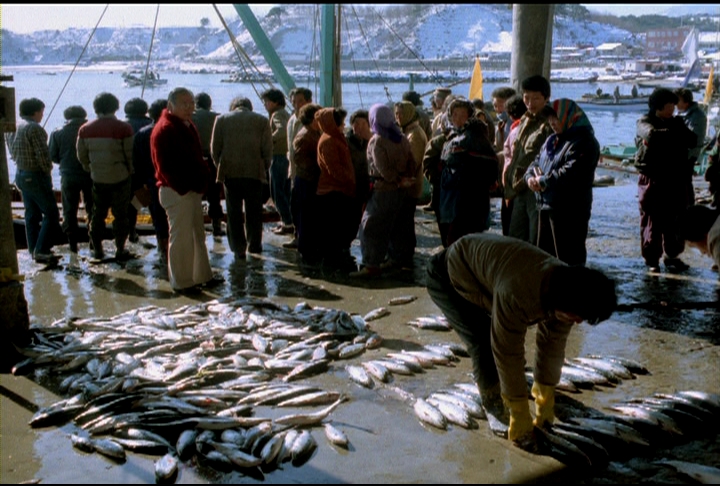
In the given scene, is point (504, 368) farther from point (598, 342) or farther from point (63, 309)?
point (63, 309)

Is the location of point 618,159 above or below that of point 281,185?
below

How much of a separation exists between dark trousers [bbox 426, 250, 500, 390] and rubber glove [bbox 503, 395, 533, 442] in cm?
41

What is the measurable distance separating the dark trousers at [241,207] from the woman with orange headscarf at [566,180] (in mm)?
3528

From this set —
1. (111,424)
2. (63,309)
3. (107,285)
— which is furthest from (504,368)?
(107,285)

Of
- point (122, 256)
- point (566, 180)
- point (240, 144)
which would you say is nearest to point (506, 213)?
point (566, 180)

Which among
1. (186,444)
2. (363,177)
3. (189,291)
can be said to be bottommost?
(189,291)

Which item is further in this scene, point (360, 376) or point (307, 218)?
point (307, 218)

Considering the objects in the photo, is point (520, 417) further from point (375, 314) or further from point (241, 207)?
point (241, 207)

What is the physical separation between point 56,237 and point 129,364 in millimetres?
4561

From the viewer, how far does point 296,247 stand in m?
10.3

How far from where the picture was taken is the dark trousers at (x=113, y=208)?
379 inches

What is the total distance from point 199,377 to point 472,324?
2.12 m

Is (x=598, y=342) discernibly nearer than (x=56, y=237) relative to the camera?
Yes

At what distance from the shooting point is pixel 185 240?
8312 mm
